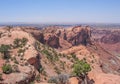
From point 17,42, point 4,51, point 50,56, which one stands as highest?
point 17,42

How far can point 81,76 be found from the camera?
31578 mm

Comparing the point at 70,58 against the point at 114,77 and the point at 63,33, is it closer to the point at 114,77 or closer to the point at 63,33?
the point at 114,77

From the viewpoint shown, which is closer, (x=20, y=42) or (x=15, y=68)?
(x=15, y=68)

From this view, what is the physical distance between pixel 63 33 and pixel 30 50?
49482 mm

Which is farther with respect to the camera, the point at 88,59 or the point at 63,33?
the point at 63,33

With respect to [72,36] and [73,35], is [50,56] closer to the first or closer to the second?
[73,35]

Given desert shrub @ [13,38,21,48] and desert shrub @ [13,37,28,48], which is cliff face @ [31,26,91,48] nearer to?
desert shrub @ [13,37,28,48]

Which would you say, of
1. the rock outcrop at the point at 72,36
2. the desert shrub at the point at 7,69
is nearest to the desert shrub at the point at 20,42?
the desert shrub at the point at 7,69

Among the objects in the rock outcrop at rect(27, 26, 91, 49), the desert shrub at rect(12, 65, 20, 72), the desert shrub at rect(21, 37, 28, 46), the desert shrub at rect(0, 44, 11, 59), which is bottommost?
the rock outcrop at rect(27, 26, 91, 49)

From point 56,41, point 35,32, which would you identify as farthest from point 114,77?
point 56,41

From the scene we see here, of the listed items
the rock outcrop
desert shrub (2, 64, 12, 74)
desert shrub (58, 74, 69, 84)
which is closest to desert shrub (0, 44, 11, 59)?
desert shrub (2, 64, 12, 74)

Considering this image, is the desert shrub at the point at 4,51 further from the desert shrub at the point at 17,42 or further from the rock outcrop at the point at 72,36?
the rock outcrop at the point at 72,36

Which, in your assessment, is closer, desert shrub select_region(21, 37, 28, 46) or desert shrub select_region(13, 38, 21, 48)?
desert shrub select_region(13, 38, 21, 48)

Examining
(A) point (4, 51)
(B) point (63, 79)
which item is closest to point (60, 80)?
(B) point (63, 79)
